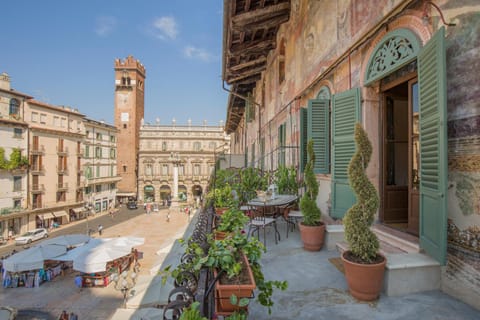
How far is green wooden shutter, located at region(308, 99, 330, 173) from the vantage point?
19.3 feet

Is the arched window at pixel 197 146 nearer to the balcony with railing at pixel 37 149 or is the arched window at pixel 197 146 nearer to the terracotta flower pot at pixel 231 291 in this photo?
the balcony with railing at pixel 37 149

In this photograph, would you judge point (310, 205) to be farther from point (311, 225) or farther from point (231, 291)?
point (231, 291)

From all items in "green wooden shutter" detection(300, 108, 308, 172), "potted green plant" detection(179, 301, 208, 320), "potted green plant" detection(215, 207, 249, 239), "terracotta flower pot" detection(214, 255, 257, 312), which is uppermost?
"green wooden shutter" detection(300, 108, 308, 172)

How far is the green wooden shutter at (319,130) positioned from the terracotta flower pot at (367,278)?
3203 millimetres

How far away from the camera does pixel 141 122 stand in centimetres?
4947

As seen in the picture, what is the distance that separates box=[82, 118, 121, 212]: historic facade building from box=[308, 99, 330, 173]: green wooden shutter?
3639cm

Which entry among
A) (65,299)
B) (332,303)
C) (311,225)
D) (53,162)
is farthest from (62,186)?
(332,303)

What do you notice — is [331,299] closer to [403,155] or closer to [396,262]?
[396,262]

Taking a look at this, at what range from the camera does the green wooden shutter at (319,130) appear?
5.88 m

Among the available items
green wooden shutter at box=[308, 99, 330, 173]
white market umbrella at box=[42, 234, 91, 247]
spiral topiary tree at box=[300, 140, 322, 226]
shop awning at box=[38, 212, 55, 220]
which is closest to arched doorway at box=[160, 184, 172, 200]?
shop awning at box=[38, 212, 55, 220]

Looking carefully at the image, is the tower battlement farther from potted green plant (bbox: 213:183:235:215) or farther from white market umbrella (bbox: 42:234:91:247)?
potted green plant (bbox: 213:183:235:215)

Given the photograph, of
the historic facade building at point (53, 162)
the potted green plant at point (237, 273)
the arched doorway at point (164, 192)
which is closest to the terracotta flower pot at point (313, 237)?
the potted green plant at point (237, 273)

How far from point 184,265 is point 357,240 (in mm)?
1834

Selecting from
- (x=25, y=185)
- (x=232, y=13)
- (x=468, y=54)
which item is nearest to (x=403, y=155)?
(x=468, y=54)
